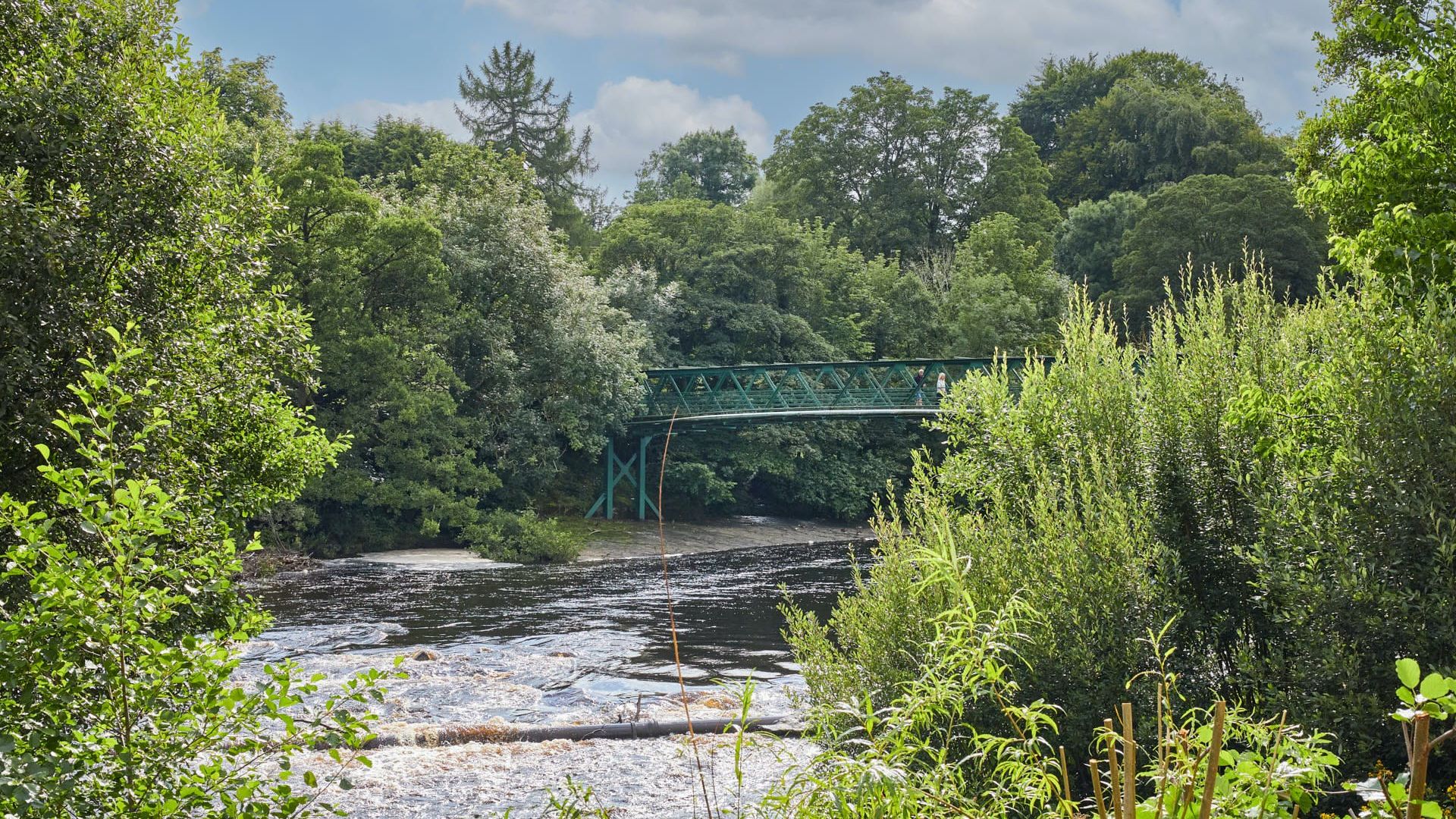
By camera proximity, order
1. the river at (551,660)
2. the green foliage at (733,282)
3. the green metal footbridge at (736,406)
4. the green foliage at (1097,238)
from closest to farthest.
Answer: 1. the river at (551,660)
2. the green metal footbridge at (736,406)
3. the green foliage at (733,282)
4. the green foliage at (1097,238)

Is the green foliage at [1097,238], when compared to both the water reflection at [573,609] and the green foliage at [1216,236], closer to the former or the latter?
the green foliage at [1216,236]

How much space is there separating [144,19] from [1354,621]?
27.3 ft

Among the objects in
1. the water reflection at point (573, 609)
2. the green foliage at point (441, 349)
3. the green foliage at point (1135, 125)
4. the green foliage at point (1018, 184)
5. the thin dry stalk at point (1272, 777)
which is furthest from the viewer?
the green foliage at point (1018, 184)

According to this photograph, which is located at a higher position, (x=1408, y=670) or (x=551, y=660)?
(x=1408, y=670)

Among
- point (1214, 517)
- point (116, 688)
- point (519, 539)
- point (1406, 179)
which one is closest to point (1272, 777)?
point (116, 688)

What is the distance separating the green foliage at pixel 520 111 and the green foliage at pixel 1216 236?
29539 mm

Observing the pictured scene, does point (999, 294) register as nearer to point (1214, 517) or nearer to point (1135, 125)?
point (1135, 125)

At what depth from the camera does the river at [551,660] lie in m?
8.99

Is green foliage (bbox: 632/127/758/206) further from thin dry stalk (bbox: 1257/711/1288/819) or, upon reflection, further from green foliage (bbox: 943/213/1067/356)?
thin dry stalk (bbox: 1257/711/1288/819)

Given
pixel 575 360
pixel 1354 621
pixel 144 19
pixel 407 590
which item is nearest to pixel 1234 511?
pixel 1354 621

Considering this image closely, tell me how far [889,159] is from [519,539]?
3395cm

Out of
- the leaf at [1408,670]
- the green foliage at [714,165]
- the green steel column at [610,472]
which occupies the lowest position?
the green steel column at [610,472]

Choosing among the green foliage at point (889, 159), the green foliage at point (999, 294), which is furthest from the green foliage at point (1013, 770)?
the green foliage at point (889, 159)

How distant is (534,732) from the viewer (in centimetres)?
1091
